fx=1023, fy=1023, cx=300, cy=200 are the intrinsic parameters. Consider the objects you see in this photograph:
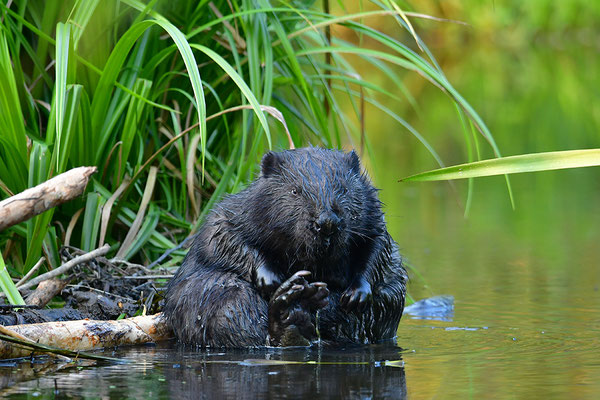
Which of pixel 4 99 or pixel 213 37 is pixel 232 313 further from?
pixel 213 37

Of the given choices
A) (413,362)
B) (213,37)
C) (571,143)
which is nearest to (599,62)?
(571,143)

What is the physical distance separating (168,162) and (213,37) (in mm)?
685

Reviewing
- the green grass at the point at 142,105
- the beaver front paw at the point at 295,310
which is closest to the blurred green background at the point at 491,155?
the green grass at the point at 142,105

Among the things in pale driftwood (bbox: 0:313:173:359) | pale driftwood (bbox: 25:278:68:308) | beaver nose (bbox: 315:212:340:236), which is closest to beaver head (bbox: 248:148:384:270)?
beaver nose (bbox: 315:212:340:236)

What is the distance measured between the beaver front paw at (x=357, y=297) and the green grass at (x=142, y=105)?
0.74m

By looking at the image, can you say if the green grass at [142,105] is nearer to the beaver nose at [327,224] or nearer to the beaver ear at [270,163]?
the beaver ear at [270,163]

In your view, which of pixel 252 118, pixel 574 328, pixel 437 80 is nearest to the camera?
pixel 574 328

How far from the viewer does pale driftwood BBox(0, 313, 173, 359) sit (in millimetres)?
3600

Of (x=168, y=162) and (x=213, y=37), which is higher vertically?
(x=213, y=37)

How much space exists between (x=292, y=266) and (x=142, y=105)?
4.48 ft

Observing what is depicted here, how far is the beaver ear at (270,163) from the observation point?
3975 mm

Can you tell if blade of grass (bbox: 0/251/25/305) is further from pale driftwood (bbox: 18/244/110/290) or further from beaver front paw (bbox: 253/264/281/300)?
beaver front paw (bbox: 253/264/281/300)

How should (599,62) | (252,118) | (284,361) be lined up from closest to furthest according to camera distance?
(284,361) < (252,118) < (599,62)

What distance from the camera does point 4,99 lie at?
14.5 ft
